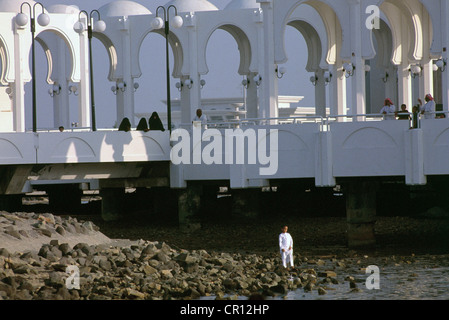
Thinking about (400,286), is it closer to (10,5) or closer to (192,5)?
(10,5)

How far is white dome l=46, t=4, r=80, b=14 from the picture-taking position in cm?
5116

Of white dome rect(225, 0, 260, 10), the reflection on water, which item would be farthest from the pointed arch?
the reflection on water

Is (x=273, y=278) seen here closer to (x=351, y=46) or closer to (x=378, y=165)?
(x=378, y=165)

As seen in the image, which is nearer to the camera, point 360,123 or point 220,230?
point 360,123

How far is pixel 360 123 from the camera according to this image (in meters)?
31.6

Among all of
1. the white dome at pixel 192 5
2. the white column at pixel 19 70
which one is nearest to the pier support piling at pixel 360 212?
the white column at pixel 19 70

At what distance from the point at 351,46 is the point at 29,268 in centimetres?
1522

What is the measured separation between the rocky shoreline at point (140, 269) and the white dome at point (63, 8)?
21.6 m

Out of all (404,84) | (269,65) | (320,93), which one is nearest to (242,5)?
(320,93)

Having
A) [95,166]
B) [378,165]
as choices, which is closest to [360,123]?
[378,165]

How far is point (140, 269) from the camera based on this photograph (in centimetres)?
2577

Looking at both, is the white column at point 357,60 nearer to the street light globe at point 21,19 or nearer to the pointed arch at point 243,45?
the street light globe at point 21,19

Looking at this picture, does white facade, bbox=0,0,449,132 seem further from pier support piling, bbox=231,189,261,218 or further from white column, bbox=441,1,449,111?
pier support piling, bbox=231,189,261,218

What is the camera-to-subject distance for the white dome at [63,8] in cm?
5116
